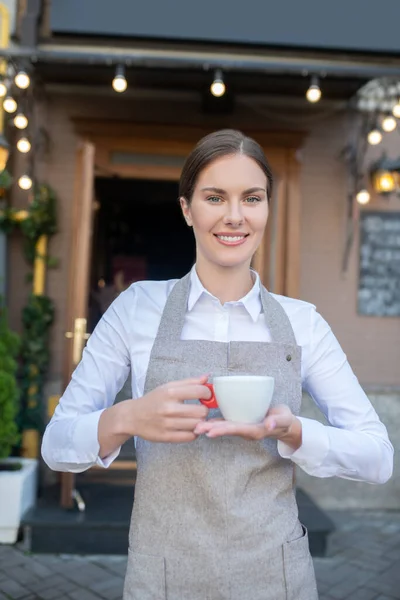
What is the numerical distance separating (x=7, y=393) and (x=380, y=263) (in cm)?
351

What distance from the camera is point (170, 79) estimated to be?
4574 millimetres

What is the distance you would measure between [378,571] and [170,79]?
402 cm

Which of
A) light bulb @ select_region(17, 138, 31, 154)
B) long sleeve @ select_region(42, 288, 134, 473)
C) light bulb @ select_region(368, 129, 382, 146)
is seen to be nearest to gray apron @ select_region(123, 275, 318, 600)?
long sleeve @ select_region(42, 288, 134, 473)

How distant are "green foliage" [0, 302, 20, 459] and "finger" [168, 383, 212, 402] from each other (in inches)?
137

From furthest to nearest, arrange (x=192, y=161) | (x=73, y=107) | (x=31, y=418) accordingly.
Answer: (x=73, y=107) < (x=31, y=418) < (x=192, y=161)

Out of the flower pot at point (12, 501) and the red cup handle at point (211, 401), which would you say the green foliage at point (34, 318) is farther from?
the red cup handle at point (211, 401)

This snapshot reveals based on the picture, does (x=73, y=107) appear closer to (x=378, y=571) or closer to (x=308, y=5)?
(x=308, y=5)

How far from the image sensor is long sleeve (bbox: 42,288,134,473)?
1173 millimetres

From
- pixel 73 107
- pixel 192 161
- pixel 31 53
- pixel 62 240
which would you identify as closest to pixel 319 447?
pixel 192 161

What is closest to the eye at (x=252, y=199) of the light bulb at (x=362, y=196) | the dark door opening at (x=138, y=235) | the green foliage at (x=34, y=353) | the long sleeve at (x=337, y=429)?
the long sleeve at (x=337, y=429)

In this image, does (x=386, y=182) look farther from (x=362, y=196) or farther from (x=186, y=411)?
(x=186, y=411)

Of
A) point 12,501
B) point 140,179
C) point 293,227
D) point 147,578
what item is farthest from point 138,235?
point 147,578

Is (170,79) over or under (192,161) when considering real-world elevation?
Answer: over

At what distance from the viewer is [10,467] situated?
4.38 metres
